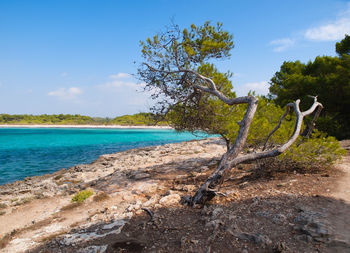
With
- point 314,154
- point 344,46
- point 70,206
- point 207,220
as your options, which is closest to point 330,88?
point 344,46

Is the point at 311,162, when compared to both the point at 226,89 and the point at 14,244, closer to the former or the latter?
the point at 226,89

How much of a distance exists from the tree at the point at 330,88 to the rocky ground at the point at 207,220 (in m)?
11.6

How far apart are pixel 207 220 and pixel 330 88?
1887 cm

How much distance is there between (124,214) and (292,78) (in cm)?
2109

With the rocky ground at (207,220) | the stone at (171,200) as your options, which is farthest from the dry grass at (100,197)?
the stone at (171,200)

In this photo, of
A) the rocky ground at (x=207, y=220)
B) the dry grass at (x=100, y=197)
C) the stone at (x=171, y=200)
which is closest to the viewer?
the rocky ground at (x=207, y=220)

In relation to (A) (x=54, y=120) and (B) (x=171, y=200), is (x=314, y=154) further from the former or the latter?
(A) (x=54, y=120)

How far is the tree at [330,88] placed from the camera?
59.2ft

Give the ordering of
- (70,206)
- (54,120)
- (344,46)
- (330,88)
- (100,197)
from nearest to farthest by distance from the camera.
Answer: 1. (70,206)
2. (100,197)
3. (330,88)
4. (344,46)
5. (54,120)

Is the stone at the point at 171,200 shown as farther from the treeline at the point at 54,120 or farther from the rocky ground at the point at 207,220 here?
the treeline at the point at 54,120

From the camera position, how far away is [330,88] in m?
18.3

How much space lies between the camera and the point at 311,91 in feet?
64.8

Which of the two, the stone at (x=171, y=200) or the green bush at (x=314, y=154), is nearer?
the stone at (x=171, y=200)

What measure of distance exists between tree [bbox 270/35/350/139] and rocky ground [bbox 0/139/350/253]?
11.6 m
